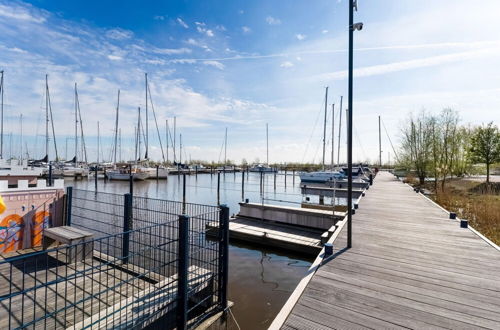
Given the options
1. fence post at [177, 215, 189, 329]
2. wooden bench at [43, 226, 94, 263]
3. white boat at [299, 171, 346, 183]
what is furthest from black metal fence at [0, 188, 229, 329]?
white boat at [299, 171, 346, 183]

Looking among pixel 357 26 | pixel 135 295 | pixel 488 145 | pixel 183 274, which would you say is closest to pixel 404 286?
pixel 183 274

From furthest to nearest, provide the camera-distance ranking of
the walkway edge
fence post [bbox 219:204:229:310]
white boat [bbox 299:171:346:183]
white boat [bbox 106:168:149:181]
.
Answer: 1. white boat [bbox 106:168:149:181]
2. white boat [bbox 299:171:346:183]
3. fence post [bbox 219:204:229:310]
4. the walkway edge

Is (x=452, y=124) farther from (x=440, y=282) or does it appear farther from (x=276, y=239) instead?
(x=440, y=282)

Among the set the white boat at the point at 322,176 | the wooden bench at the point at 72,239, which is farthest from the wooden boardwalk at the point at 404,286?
the white boat at the point at 322,176

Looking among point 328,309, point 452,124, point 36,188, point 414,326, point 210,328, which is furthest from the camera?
point 452,124

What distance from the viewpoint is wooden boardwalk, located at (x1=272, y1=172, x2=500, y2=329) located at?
3.14m

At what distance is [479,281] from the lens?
4.08 metres

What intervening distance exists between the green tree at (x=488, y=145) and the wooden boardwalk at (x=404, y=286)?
74.9ft

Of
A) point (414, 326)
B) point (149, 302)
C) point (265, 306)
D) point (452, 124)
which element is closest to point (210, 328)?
point (149, 302)

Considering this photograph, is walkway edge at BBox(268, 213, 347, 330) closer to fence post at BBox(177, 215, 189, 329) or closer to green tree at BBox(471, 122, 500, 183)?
fence post at BBox(177, 215, 189, 329)

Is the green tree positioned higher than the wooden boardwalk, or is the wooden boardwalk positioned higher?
the green tree

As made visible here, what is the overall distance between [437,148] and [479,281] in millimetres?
26065

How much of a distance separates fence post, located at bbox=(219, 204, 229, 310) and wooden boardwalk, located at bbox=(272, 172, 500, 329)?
66.3 inches

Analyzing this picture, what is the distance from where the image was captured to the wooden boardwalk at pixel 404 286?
10.3 feet
